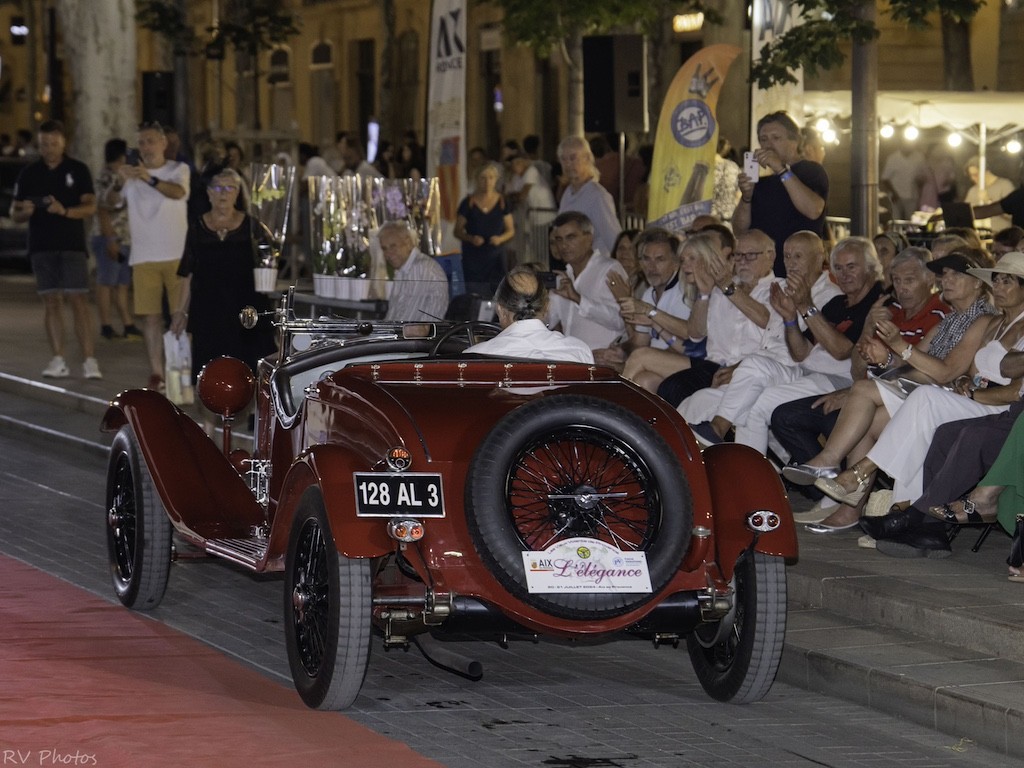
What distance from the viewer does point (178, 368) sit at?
47.8ft

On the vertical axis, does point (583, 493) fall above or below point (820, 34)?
below

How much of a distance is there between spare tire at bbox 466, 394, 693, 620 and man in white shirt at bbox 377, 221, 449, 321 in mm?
5735

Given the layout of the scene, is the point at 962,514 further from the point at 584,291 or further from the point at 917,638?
the point at 584,291

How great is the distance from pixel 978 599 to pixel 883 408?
179 cm

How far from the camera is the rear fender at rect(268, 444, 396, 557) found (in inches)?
266

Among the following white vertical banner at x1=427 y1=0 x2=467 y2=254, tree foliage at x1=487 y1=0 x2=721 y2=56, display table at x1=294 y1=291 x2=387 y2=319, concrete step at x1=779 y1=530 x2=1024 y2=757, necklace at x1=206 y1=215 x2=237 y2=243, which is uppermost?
tree foliage at x1=487 y1=0 x2=721 y2=56

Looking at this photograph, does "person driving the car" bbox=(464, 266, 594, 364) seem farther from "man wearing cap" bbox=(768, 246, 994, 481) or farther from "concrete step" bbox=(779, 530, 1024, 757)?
"man wearing cap" bbox=(768, 246, 994, 481)

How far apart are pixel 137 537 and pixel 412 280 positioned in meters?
4.33

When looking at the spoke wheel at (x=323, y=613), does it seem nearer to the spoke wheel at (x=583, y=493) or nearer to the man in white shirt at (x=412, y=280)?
the spoke wheel at (x=583, y=493)

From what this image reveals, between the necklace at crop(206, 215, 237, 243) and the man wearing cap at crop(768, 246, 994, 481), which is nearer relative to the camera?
the man wearing cap at crop(768, 246, 994, 481)

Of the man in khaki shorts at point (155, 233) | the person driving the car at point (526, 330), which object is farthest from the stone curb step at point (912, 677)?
the man in khaki shorts at point (155, 233)

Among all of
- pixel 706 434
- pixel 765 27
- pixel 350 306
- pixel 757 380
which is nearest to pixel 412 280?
pixel 350 306

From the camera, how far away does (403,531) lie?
22.0 ft

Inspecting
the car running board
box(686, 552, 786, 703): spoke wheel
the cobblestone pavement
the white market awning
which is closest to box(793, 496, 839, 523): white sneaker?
the cobblestone pavement
